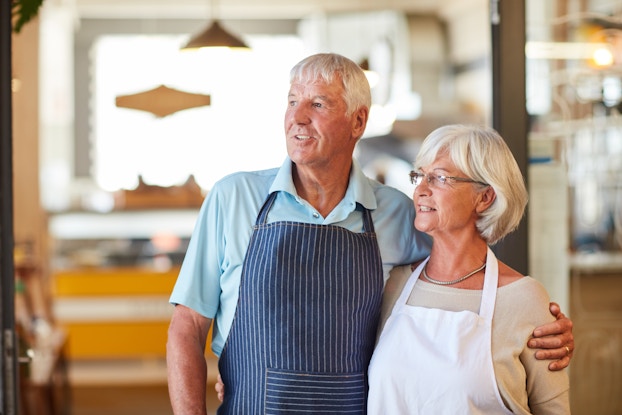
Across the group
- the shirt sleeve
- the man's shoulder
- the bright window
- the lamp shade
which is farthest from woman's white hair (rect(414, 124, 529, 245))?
the bright window

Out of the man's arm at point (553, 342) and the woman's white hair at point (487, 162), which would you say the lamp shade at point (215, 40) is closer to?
the woman's white hair at point (487, 162)

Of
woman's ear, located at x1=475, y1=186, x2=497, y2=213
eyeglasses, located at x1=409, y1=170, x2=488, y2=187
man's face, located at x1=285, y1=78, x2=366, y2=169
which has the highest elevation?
man's face, located at x1=285, y1=78, x2=366, y2=169

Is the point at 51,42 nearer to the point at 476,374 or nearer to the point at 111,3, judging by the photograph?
the point at 111,3

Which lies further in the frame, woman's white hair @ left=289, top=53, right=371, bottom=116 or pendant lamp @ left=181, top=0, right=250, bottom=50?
pendant lamp @ left=181, top=0, right=250, bottom=50

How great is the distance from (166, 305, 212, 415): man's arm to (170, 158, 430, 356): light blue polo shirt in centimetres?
4

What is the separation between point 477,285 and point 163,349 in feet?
17.1

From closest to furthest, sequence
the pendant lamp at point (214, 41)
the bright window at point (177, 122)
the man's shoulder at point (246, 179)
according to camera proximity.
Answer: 1. the man's shoulder at point (246, 179)
2. the pendant lamp at point (214, 41)
3. the bright window at point (177, 122)

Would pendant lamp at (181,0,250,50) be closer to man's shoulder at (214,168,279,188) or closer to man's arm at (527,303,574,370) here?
man's shoulder at (214,168,279,188)

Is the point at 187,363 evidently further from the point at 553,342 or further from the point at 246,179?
the point at 553,342

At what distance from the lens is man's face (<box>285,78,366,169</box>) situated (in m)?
2.17

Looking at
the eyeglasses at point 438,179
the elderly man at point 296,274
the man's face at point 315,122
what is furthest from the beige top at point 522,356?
the man's face at point 315,122

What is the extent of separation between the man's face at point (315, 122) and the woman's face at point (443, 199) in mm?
238

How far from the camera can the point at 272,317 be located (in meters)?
2.14

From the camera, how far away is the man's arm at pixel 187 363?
2.15 m
